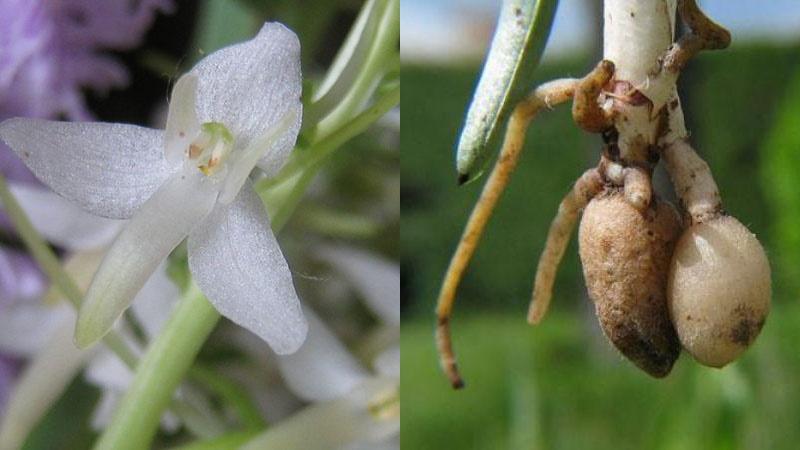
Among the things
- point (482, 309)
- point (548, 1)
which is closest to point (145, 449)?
point (548, 1)

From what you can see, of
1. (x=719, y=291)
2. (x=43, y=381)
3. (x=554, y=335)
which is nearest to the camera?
(x=719, y=291)

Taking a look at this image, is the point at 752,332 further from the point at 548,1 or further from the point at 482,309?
the point at 482,309

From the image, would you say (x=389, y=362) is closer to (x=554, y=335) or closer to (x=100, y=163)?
(x=100, y=163)

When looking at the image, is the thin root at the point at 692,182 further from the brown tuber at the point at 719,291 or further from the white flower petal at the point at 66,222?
the white flower petal at the point at 66,222

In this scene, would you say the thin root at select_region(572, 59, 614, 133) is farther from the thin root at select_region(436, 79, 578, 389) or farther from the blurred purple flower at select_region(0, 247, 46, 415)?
the blurred purple flower at select_region(0, 247, 46, 415)

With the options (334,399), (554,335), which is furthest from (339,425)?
(554,335)
